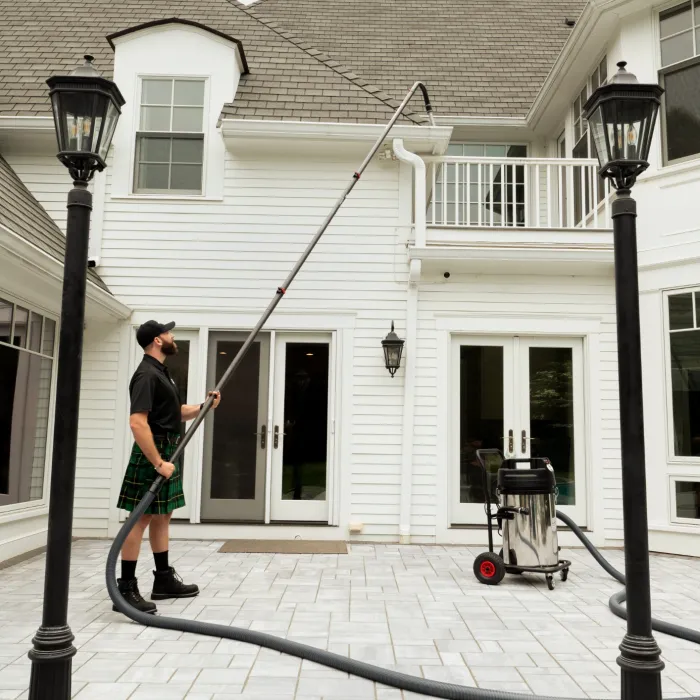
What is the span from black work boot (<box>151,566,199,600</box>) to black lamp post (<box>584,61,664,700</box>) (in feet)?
9.63

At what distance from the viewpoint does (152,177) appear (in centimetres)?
748

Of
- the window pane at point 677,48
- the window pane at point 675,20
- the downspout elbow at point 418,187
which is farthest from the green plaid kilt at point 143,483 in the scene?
the window pane at point 675,20

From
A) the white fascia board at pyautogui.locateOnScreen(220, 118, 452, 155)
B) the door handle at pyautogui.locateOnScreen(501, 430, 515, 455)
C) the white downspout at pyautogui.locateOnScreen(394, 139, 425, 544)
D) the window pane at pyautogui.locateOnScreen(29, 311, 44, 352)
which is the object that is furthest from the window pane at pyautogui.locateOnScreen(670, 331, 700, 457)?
the window pane at pyautogui.locateOnScreen(29, 311, 44, 352)

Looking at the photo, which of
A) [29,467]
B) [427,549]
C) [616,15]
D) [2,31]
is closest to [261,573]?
[427,549]

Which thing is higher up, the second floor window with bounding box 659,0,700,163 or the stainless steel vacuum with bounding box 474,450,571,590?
the second floor window with bounding box 659,0,700,163

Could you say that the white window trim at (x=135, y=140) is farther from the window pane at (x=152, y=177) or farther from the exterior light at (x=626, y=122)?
the exterior light at (x=626, y=122)

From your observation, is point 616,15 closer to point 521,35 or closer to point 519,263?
point 519,263

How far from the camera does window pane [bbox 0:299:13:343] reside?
5.68 metres

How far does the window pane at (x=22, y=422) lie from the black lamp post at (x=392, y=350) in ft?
11.2

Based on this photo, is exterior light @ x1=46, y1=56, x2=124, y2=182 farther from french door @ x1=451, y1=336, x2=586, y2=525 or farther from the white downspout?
french door @ x1=451, y1=336, x2=586, y2=525

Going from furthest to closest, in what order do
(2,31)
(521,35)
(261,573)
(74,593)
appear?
1. (521,35)
2. (2,31)
3. (261,573)
4. (74,593)

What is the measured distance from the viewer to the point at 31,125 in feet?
23.1

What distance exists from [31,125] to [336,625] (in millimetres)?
6050

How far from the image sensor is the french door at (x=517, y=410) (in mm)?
7098
